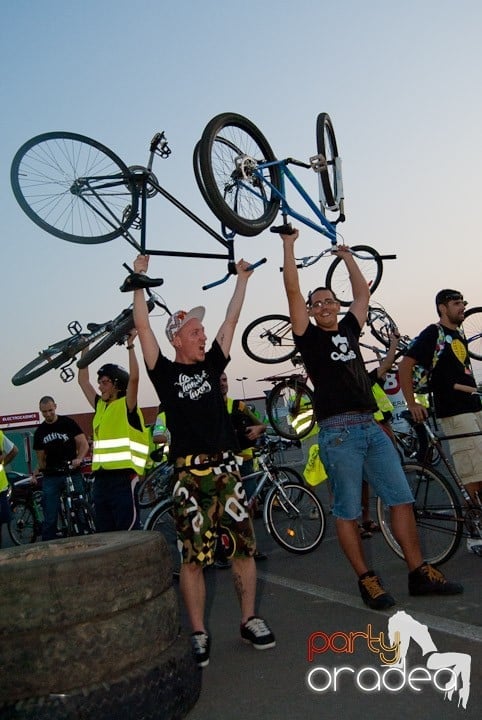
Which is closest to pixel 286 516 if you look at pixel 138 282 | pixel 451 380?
pixel 451 380

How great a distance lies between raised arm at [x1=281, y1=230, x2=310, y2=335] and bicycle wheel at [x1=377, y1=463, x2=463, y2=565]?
4.94 feet

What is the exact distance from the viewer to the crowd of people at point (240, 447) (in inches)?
141

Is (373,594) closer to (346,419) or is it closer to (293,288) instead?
(346,419)

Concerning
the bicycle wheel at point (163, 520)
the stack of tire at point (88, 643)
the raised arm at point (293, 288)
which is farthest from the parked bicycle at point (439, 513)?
the stack of tire at point (88, 643)

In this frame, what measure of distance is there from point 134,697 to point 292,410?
6.45 m

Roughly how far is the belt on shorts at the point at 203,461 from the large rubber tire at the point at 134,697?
105 centimetres

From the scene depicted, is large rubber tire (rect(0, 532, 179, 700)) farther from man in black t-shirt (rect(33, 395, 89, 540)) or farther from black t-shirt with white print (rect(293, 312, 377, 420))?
man in black t-shirt (rect(33, 395, 89, 540))

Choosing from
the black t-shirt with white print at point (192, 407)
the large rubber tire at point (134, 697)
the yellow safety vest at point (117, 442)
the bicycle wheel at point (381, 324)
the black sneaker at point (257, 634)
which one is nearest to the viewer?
the large rubber tire at point (134, 697)

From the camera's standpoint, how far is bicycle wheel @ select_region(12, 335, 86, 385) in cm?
636

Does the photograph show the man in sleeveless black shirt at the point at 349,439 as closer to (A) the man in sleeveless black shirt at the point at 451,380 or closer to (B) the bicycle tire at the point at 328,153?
(A) the man in sleeveless black shirt at the point at 451,380

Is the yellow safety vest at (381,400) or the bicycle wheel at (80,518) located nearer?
the yellow safety vest at (381,400)

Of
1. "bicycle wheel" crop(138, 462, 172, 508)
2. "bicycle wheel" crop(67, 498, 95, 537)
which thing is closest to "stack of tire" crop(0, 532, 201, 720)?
"bicycle wheel" crop(67, 498, 95, 537)

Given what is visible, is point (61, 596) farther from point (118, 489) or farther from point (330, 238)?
point (330, 238)

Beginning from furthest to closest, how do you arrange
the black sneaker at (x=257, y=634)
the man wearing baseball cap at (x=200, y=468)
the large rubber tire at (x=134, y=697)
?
the man wearing baseball cap at (x=200, y=468)
the black sneaker at (x=257, y=634)
the large rubber tire at (x=134, y=697)
